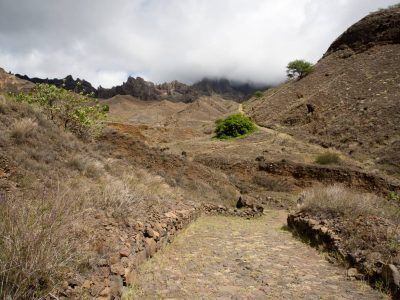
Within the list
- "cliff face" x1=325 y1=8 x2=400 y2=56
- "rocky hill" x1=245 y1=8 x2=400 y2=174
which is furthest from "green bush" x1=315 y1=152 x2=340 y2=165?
"cliff face" x1=325 y1=8 x2=400 y2=56

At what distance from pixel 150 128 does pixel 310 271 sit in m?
40.6

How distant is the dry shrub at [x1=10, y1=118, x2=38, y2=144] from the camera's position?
923cm

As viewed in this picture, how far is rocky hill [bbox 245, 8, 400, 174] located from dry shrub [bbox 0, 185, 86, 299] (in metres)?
25.6

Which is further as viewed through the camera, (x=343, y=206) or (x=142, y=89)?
(x=142, y=89)

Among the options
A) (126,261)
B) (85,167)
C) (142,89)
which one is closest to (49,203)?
(126,261)

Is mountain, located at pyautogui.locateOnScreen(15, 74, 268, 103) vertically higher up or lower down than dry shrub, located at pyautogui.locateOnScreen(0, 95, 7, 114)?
higher up

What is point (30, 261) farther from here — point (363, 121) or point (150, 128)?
point (150, 128)

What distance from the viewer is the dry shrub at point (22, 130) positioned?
364 inches

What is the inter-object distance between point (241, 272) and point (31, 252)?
156 inches

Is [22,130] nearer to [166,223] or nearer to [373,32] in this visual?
[166,223]

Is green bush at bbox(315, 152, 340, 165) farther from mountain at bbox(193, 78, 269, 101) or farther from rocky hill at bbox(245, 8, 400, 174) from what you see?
mountain at bbox(193, 78, 269, 101)

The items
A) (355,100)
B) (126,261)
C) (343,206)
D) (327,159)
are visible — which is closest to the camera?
(126,261)

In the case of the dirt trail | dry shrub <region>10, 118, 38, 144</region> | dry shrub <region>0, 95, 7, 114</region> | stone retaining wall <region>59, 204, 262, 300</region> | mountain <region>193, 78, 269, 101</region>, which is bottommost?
the dirt trail

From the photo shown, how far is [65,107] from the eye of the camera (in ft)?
51.2
